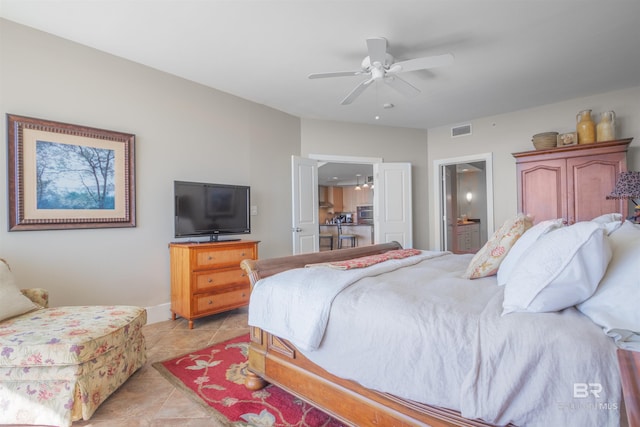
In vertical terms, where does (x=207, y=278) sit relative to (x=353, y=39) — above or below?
below

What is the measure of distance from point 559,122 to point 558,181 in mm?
1107

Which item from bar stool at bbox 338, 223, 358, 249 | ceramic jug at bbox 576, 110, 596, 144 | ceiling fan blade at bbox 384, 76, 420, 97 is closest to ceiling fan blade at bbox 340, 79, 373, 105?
ceiling fan blade at bbox 384, 76, 420, 97

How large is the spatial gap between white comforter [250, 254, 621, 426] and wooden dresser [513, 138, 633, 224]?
299 cm

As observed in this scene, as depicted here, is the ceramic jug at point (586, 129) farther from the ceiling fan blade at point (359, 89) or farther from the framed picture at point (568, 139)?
the ceiling fan blade at point (359, 89)

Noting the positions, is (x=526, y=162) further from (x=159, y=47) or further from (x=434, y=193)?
(x=159, y=47)

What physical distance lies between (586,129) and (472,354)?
13.0 feet

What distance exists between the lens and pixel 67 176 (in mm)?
2717

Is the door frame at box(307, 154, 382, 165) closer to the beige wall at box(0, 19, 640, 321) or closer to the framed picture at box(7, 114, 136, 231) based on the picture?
the beige wall at box(0, 19, 640, 321)

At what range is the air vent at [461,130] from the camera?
5.07 m

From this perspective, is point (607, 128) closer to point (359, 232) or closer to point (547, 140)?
point (547, 140)

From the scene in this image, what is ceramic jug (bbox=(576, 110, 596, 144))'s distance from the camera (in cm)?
362

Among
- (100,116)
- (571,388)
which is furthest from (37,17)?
(571,388)

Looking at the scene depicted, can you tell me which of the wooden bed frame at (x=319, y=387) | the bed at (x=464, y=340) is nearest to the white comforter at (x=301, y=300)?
the bed at (x=464, y=340)

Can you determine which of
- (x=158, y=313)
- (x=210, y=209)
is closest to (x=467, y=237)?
(x=210, y=209)
